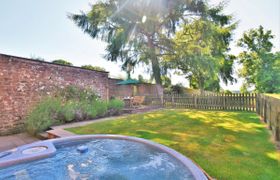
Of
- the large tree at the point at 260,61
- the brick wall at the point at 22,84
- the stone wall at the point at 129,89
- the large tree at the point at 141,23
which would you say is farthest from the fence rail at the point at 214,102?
the brick wall at the point at 22,84

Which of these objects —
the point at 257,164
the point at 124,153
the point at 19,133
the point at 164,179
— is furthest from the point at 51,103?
the point at 257,164

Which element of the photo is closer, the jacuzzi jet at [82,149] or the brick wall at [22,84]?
the jacuzzi jet at [82,149]

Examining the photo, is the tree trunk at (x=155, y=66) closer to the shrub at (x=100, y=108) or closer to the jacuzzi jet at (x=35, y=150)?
the shrub at (x=100, y=108)

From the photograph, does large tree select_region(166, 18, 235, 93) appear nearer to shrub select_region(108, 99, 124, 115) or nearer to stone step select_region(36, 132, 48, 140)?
shrub select_region(108, 99, 124, 115)

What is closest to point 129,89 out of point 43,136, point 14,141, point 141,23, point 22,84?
point 141,23

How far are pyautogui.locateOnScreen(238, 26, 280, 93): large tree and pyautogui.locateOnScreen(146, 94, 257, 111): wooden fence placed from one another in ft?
18.8

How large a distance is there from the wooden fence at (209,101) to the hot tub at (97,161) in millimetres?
7678

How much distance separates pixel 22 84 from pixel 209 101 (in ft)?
31.4

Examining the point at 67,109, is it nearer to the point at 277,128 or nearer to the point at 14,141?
the point at 14,141

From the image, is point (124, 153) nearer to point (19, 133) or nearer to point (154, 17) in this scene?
point (19, 133)

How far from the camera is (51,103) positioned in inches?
258

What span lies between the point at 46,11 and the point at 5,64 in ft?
11.2

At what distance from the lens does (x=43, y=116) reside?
19.3ft

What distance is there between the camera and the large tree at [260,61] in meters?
13.1
